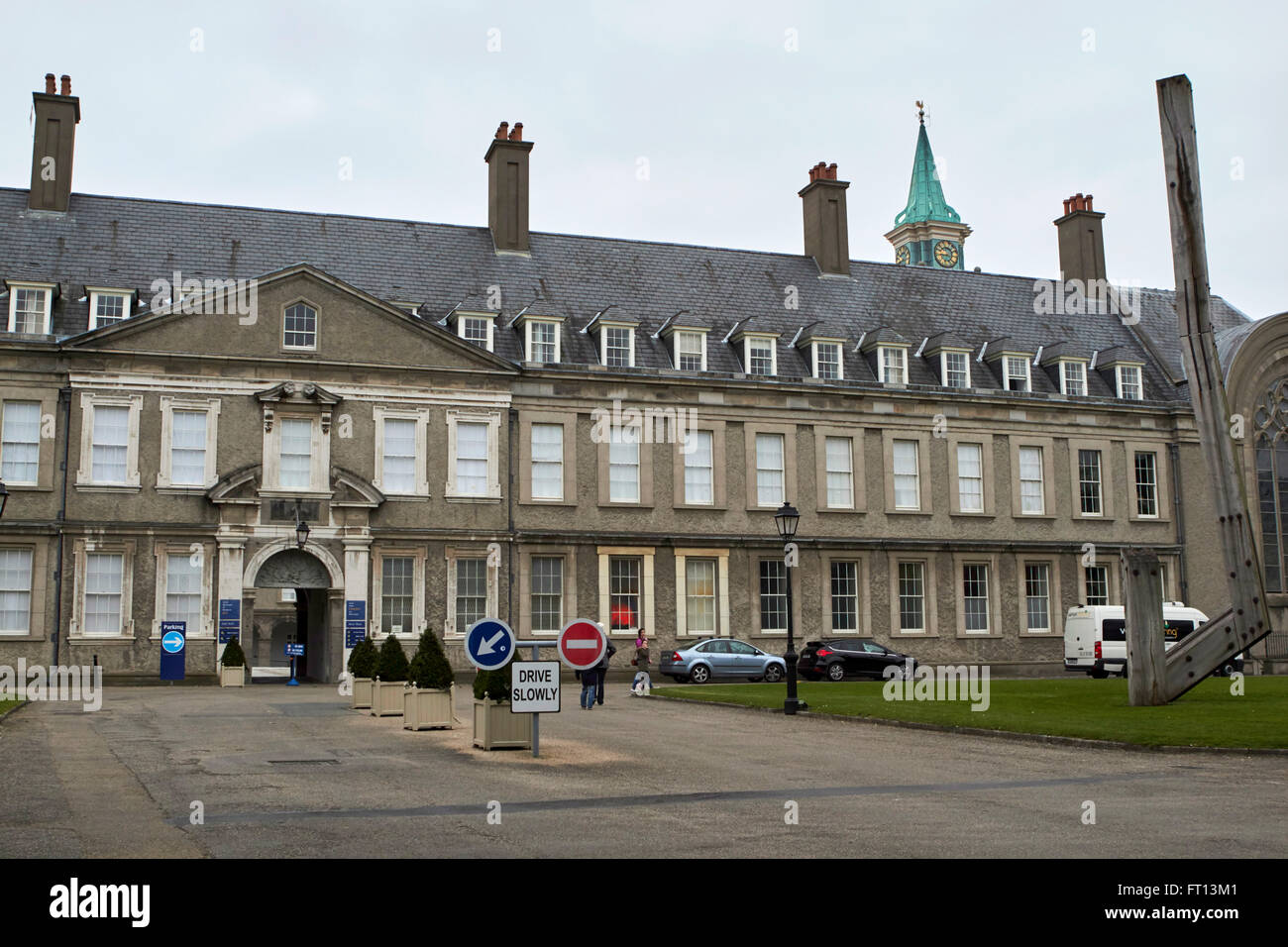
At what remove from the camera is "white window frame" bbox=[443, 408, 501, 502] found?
40.1m

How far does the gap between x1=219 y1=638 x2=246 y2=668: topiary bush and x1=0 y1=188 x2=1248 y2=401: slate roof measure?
10.1 metres

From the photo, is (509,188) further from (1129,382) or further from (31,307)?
(1129,382)

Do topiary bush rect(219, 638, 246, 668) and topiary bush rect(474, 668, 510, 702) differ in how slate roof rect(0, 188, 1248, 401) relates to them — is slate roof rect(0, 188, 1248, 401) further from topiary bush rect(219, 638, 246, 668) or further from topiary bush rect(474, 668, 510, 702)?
topiary bush rect(474, 668, 510, 702)

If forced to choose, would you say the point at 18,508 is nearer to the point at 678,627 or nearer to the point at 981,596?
the point at 678,627

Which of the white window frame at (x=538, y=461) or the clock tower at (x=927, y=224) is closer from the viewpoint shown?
the white window frame at (x=538, y=461)

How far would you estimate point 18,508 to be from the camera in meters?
36.3

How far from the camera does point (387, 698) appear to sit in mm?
23969

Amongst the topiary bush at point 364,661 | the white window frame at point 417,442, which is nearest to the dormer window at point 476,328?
the white window frame at point 417,442

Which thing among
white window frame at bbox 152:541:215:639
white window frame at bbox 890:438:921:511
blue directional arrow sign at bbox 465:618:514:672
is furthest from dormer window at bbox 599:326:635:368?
blue directional arrow sign at bbox 465:618:514:672

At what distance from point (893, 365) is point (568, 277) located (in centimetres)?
1139

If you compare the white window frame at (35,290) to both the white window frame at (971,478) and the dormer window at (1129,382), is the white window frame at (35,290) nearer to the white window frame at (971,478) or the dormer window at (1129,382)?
the white window frame at (971,478)

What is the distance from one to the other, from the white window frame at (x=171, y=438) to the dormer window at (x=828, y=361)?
751 inches

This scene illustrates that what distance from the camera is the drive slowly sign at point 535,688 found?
17.1 m
